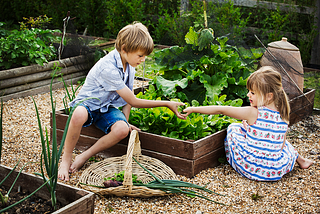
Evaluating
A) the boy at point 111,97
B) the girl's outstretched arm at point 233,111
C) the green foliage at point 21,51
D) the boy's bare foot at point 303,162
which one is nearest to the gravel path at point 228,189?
the boy's bare foot at point 303,162

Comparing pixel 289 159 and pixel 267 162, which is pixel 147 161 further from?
pixel 289 159

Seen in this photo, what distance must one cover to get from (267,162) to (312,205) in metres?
0.43

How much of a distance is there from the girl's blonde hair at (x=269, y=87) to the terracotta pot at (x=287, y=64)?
3.07ft

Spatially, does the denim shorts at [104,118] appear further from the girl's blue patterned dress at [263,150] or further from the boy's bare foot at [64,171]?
the girl's blue patterned dress at [263,150]

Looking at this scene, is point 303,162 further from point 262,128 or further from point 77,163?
point 77,163

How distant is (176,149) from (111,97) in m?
0.67

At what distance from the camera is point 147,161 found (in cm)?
254

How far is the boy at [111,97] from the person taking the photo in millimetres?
2432

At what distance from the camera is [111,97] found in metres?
2.65

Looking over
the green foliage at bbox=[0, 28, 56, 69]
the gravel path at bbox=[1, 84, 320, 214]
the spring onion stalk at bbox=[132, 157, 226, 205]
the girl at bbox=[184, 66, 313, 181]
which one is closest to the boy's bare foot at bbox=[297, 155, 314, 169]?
the gravel path at bbox=[1, 84, 320, 214]

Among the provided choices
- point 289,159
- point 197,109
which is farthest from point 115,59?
point 289,159

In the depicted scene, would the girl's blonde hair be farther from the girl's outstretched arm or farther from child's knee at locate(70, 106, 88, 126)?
child's knee at locate(70, 106, 88, 126)

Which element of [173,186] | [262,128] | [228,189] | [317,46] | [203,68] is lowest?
[228,189]

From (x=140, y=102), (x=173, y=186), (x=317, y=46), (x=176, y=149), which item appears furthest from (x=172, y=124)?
(x=317, y=46)
